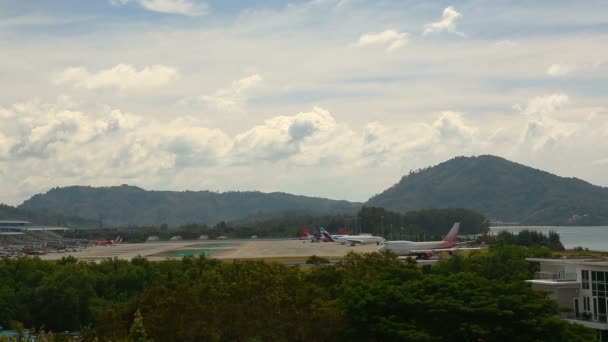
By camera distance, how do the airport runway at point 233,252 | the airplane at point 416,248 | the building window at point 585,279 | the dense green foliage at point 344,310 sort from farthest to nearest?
the airport runway at point 233,252 → the airplane at point 416,248 → the building window at point 585,279 → the dense green foliage at point 344,310

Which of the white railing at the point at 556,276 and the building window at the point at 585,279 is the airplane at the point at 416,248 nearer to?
the white railing at the point at 556,276

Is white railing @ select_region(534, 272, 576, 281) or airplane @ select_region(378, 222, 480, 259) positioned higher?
airplane @ select_region(378, 222, 480, 259)

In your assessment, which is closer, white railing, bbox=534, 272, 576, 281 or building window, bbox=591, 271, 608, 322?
building window, bbox=591, 271, 608, 322

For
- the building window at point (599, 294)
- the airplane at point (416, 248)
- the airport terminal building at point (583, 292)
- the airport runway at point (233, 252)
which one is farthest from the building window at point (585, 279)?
the airport runway at point (233, 252)

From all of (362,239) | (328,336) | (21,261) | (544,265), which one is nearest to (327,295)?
(328,336)

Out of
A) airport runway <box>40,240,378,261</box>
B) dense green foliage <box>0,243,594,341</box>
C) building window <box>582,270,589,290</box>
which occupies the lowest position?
dense green foliage <box>0,243,594,341</box>

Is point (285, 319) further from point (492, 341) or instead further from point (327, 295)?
point (492, 341)

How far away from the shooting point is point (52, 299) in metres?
56.5

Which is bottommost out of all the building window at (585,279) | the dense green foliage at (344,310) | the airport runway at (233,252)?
the dense green foliage at (344,310)

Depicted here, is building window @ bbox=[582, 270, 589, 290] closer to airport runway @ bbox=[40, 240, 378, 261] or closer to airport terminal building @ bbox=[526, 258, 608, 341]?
airport terminal building @ bbox=[526, 258, 608, 341]

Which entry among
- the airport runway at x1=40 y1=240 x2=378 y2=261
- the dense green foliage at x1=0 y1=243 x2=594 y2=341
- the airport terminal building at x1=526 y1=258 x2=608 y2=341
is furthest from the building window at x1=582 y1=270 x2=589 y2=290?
the airport runway at x1=40 y1=240 x2=378 y2=261

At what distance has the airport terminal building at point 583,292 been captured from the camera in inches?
1572

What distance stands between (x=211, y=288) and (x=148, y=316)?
181 inches

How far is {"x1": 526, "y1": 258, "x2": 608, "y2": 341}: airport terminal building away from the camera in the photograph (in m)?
39.9
